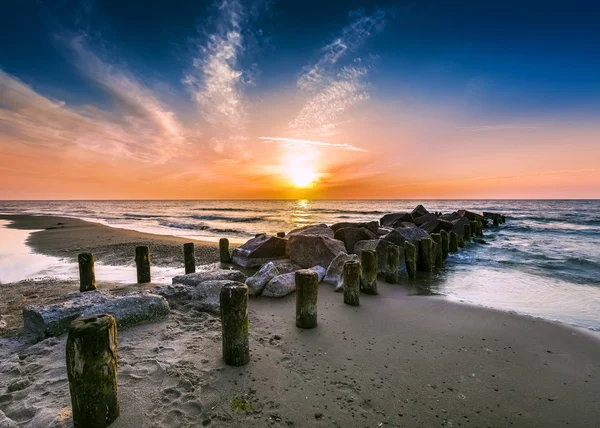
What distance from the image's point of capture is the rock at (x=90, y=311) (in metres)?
4.91

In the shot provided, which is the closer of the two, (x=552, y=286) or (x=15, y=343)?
(x=15, y=343)

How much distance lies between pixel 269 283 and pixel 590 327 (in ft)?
22.3

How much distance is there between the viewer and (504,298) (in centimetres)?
845

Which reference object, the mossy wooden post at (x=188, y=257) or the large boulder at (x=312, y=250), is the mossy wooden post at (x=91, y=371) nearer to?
the mossy wooden post at (x=188, y=257)

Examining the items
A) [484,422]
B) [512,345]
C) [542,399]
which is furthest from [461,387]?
[512,345]

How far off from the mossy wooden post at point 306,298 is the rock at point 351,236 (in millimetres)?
6895

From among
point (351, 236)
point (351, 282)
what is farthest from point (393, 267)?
point (351, 236)

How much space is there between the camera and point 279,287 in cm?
735

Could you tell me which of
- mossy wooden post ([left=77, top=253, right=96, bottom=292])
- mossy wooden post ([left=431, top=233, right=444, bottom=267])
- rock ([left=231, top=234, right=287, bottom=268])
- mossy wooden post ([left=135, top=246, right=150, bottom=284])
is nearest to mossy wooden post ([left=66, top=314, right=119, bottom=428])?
mossy wooden post ([left=77, top=253, right=96, bottom=292])

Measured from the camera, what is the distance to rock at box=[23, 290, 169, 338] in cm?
491

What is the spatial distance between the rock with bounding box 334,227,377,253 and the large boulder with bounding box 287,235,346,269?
2.02m

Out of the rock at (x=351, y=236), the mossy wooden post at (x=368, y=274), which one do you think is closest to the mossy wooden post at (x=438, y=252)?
the rock at (x=351, y=236)

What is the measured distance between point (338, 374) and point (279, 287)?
11.2 feet

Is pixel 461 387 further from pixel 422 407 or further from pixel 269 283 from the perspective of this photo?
pixel 269 283
